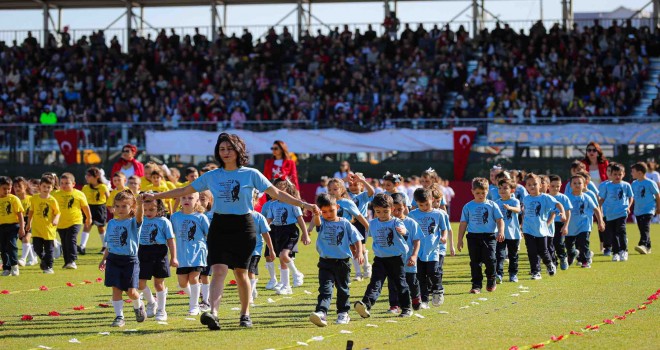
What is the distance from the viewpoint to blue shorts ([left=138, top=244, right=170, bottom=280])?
1187 cm

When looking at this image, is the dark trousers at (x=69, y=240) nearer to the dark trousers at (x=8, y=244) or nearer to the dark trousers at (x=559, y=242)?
the dark trousers at (x=8, y=244)

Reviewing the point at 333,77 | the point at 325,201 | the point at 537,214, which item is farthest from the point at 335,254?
the point at 333,77

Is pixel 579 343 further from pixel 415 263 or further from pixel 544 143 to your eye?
pixel 544 143

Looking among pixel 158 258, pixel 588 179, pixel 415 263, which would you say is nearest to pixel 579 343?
pixel 415 263

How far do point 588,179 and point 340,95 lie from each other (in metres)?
18.2

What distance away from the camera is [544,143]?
104ft

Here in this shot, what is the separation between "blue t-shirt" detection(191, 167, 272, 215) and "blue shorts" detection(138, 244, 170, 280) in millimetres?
1551

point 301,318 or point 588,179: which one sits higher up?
point 588,179

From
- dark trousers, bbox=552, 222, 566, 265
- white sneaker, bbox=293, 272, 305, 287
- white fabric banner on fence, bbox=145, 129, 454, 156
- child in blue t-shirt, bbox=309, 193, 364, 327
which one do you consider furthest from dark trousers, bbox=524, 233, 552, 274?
white fabric banner on fence, bbox=145, 129, 454, 156

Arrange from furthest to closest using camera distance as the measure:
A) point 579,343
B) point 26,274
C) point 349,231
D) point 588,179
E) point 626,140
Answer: point 626,140 < point 588,179 < point 26,274 < point 349,231 < point 579,343

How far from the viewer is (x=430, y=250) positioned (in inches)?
500

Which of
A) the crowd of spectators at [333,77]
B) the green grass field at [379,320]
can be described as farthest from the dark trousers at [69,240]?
the crowd of spectators at [333,77]

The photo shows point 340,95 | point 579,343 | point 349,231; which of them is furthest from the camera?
point 340,95

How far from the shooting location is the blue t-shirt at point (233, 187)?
10523 mm
